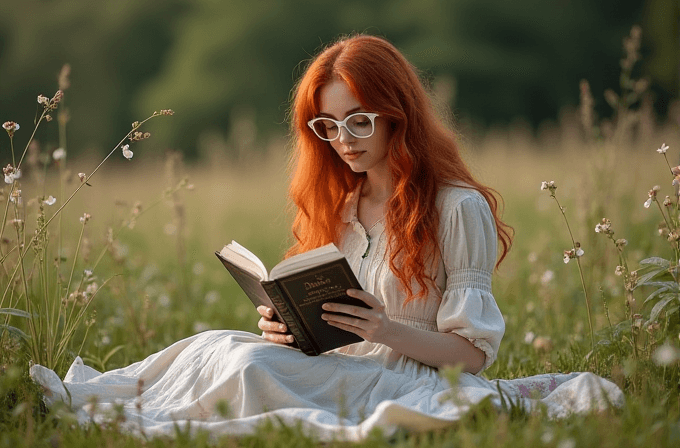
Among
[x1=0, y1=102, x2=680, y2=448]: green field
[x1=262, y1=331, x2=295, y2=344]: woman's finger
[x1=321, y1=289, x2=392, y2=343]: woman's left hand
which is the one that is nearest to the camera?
[x1=0, y1=102, x2=680, y2=448]: green field

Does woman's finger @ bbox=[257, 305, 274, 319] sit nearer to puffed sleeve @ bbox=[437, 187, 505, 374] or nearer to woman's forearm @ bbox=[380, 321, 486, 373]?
woman's forearm @ bbox=[380, 321, 486, 373]

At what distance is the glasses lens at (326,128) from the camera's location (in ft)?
9.06

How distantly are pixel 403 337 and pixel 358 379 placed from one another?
185mm

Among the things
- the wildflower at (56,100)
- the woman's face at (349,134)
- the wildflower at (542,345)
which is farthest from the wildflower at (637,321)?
the wildflower at (56,100)

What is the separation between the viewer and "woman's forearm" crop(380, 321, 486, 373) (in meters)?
2.47

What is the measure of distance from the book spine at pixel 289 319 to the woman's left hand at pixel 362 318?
4.0 inches

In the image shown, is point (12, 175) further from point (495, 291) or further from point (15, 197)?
point (495, 291)

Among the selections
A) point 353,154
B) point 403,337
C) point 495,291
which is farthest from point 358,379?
point 495,291

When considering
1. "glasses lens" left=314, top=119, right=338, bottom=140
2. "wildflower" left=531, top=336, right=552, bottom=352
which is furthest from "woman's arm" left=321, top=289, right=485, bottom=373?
"wildflower" left=531, top=336, right=552, bottom=352

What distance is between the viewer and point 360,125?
2689 mm

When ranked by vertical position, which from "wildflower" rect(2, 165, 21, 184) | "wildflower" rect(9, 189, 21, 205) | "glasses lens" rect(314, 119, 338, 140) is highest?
"glasses lens" rect(314, 119, 338, 140)

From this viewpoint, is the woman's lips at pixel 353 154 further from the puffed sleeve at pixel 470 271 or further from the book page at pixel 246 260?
the book page at pixel 246 260

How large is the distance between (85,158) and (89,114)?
18184 mm

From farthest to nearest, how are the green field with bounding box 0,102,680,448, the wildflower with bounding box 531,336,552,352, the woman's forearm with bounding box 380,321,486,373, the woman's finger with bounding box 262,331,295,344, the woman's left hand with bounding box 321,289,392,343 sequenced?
1. the wildflower with bounding box 531,336,552,352
2. the woman's finger with bounding box 262,331,295,344
3. the woman's forearm with bounding box 380,321,486,373
4. the woman's left hand with bounding box 321,289,392,343
5. the green field with bounding box 0,102,680,448
